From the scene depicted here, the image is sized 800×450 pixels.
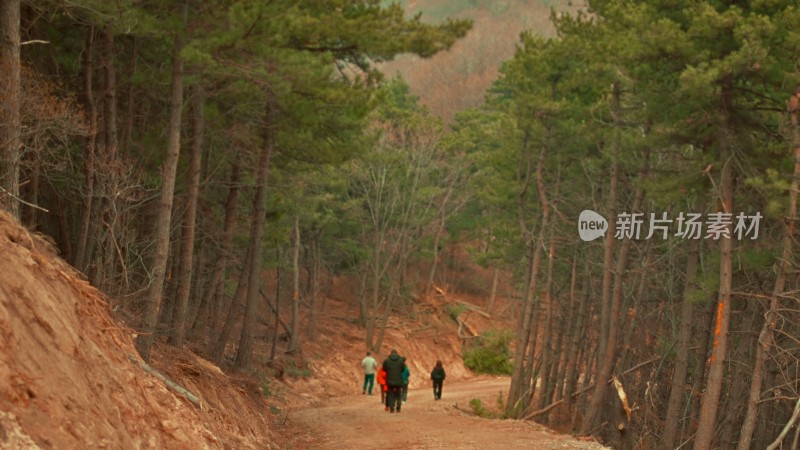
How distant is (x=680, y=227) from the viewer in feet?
76.1

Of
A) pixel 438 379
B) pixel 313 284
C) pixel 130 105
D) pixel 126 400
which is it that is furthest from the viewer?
pixel 313 284

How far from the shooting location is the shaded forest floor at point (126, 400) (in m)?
7.20

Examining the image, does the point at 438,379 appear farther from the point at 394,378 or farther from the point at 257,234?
the point at 257,234

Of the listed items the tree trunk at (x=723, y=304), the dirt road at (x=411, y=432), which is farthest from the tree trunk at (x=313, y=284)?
the tree trunk at (x=723, y=304)

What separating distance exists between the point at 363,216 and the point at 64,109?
2947 cm

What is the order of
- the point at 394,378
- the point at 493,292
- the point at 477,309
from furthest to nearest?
the point at 493,292, the point at 477,309, the point at 394,378

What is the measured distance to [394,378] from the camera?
2264cm

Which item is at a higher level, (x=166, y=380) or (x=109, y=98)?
(x=109, y=98)

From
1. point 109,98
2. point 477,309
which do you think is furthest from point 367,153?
point 477,309

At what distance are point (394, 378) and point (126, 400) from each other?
45.7 ft

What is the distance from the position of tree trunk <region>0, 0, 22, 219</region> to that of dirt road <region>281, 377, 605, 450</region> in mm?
8252

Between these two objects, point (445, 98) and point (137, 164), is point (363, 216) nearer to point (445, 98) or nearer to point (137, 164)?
point (137, 164)

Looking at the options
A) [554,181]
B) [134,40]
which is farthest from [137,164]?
[554,181]

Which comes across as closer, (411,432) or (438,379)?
(411,432)
